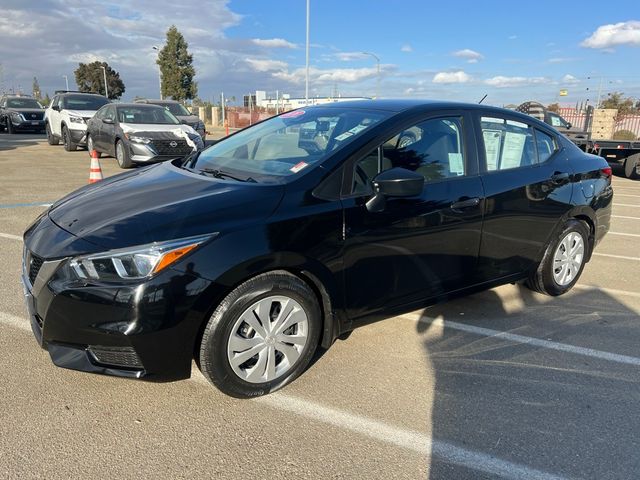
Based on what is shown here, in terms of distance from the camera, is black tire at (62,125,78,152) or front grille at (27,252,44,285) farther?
black tire at (62,125,78,152)

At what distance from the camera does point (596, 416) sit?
2.73 metres

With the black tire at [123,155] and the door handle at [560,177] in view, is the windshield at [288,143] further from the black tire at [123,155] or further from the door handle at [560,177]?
the black tire at [123,155]

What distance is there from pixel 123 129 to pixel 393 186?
964 cm

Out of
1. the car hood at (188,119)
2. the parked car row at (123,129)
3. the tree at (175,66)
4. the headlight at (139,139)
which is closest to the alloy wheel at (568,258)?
the parked car row at (123,129)

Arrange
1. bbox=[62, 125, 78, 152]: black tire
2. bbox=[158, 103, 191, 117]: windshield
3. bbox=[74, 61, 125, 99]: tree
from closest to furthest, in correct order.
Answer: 1. bbox=[62, 125, 78, 152]: black tire
2. bbox=[158, 103, 191, 117]: windshield
3. bbox=[74, 61, 125, 99]: tree

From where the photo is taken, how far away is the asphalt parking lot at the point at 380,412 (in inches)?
90.9

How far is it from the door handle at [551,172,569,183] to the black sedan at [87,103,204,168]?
7586mm

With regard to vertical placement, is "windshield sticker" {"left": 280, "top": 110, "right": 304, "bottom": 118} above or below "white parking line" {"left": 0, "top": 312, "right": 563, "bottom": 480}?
above

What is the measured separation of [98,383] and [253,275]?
3.82ft

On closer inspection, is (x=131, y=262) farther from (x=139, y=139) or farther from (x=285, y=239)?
(x=139, y=139)

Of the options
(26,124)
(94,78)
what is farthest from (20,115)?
(94,78)

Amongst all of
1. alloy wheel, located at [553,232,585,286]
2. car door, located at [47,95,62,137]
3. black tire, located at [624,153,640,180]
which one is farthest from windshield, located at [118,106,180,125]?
black tire, located at [624,153,640,180]

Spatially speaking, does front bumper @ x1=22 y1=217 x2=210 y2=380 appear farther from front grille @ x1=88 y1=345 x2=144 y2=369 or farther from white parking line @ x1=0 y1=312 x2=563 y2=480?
white parking line @ x1=0 y1=312 x2=563 y2=480

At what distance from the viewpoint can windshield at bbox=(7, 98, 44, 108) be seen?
907 inches
